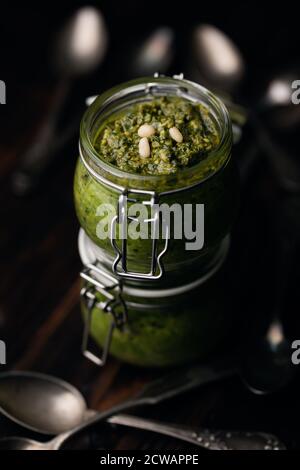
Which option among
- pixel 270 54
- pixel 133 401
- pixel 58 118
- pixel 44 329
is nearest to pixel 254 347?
pixel 133 401

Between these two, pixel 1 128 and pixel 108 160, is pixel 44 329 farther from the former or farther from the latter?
pixel 1 128

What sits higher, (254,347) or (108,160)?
(108,160)

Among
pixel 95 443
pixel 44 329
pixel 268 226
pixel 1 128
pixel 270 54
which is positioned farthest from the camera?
pixel 270 54

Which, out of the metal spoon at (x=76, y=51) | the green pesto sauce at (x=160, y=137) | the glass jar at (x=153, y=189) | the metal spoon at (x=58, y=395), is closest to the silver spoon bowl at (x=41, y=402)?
the metal spoon at (x=58, y=395)

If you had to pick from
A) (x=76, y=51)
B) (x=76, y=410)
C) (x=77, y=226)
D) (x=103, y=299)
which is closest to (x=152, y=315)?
(x=103, y=299)

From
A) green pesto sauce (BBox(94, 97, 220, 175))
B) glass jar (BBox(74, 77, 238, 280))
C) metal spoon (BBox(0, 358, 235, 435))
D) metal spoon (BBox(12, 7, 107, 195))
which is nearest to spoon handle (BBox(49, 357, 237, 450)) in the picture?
metal spoon (BBox(0, 358, 235, 435))

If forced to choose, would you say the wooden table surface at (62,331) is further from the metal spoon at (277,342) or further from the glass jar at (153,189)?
the glass jar at (153,189)

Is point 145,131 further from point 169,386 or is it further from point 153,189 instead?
point 169,386
